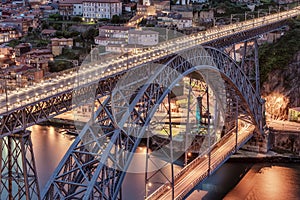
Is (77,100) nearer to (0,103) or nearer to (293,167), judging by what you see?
(0,103)

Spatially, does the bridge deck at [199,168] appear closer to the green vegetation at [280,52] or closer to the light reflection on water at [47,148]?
the light reflection on water at [47,148]

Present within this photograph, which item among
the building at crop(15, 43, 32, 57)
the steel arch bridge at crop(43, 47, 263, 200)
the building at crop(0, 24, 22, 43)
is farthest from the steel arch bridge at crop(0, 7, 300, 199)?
the building at crop(0, 24, 22, 43)

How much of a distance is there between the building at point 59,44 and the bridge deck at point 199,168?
1525 centimetres

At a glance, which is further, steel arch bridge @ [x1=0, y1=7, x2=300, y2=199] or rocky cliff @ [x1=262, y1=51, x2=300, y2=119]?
rocky cliff @ [x1=262, y1=51, x2=300, y2=119]

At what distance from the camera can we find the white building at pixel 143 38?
2806 cm

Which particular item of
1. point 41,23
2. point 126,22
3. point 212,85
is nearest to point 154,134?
point 212,85

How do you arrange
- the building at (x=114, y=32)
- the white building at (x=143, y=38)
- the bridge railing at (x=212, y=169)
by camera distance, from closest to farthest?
the bridge railing at (x=212, y=169), the white building at (x=143, y=38), the building at (x=114, y=32)

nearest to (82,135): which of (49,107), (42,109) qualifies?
(49,107)

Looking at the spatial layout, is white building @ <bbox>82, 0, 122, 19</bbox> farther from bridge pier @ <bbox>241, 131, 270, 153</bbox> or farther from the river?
bridge pier @ <bbox>241, 131, 270, 153</bbox>

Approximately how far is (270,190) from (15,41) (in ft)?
76.8

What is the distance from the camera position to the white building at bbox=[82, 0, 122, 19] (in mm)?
38625

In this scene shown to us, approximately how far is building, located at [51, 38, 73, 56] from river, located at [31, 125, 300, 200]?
1323 cm

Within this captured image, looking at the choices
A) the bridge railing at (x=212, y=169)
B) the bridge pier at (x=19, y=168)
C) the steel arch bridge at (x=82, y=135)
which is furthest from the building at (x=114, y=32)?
the bridge pier at (x=19, y=168)

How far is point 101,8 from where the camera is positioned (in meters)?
38.8
